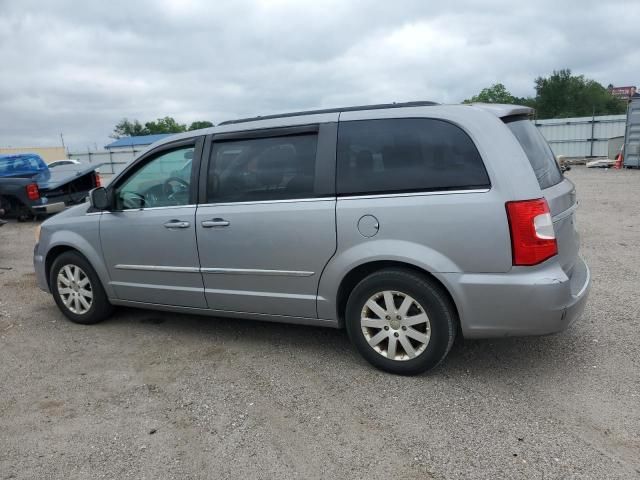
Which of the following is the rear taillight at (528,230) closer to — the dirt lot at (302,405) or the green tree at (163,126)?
the dirt lot at (302,405)

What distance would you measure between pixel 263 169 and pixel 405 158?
3.64 feet

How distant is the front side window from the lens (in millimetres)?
4309

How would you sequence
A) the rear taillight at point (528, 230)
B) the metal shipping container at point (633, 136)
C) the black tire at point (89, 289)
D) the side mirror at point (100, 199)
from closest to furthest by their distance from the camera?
the rear taillight at point (528, 230), the side mirror at point (100, 199), the black tire at point (89, 289), the metal shipping container at point (633, 136)

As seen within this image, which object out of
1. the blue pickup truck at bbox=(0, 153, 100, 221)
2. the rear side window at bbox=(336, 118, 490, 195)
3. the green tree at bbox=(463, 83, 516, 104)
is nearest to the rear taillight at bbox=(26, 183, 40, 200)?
the blue pickup truck at bbox=(0, 153, 100, 221)

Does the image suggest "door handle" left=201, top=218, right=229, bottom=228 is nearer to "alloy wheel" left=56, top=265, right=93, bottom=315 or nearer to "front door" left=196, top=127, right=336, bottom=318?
"front door" left=196, top=127, right=336, bottom=318

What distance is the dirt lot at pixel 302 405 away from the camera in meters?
2.71

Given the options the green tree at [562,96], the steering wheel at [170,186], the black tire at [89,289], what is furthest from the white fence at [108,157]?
the green tree at [562,96]

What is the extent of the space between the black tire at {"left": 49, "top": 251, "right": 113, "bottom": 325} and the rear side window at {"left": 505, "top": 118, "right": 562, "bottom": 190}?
3.80 m

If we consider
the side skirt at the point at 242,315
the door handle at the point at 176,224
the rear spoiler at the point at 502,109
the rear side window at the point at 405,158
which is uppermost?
the rear spoiler at the point at 502,109

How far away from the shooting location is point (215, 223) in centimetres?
399

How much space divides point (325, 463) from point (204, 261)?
1985mm

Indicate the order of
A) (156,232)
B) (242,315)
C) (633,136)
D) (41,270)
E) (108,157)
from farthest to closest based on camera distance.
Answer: (108,157) → (633,136) → (41,270) → (156,232) → (242,315)

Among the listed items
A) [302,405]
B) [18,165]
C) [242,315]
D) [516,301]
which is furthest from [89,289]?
[18,165]

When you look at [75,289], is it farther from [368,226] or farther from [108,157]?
[108,157]
